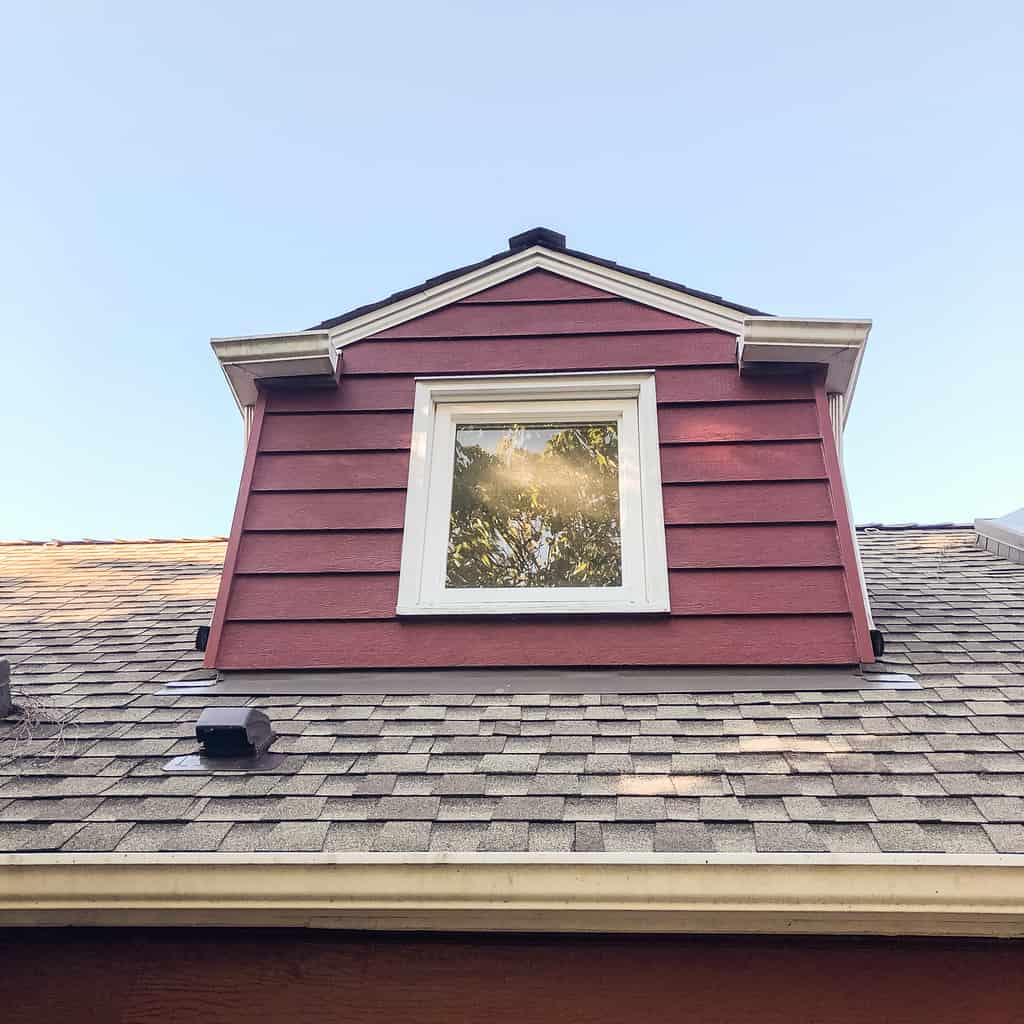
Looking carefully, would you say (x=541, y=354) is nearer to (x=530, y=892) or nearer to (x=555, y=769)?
(x=555, y=769)

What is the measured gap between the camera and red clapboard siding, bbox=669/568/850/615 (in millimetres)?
2602

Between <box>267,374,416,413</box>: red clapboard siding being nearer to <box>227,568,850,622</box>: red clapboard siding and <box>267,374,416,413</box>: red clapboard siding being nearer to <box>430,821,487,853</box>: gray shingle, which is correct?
<box>227,568,850,622</box>: red clapboard siding

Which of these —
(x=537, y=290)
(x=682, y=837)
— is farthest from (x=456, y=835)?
(x=537, y=290)

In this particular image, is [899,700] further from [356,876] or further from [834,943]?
[356,876]

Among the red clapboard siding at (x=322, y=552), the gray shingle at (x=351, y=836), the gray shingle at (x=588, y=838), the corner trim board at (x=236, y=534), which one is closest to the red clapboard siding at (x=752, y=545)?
the red clapboard siding at (x=322, y=552)

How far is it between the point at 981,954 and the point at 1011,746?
1.98ft

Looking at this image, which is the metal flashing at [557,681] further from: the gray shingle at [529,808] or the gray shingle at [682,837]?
the gray shingle at [682,837]

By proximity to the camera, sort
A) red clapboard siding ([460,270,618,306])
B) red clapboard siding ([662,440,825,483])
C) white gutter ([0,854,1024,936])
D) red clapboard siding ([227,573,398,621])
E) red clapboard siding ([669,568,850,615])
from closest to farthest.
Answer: white gutter ([0,854,1024,936]), red clapboard siding ([669,568,850,615]), red clapboard siding ([227,573,398,621]), red clapboard siding ([662,440,825,483]), red clapboard siding ([460,270,618,306])

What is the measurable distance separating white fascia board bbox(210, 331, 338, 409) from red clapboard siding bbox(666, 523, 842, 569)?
1680 millimetres

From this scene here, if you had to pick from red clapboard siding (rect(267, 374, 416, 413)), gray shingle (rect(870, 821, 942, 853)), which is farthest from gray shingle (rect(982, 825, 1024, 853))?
red clapboard siding (rect(267, 374, 416, 413))

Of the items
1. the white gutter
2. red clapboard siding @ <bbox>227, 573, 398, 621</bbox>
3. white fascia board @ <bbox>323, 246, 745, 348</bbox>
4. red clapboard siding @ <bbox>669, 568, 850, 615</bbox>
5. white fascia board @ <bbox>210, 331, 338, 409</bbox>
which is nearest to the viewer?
the white gutter

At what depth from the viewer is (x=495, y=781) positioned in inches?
74.4

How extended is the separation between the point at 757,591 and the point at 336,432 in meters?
1.88

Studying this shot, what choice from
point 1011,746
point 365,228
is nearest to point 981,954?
point 1011,746
